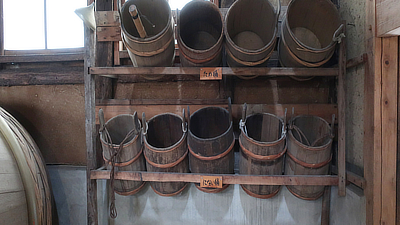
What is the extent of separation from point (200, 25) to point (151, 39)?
0.64m

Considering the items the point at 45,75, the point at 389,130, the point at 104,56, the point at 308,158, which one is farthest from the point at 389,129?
the point at 45,75

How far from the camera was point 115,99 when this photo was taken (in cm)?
218

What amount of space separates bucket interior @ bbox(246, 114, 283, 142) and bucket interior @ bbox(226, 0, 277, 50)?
62 cm

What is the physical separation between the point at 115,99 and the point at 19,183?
1.02m

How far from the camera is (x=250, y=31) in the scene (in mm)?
2010

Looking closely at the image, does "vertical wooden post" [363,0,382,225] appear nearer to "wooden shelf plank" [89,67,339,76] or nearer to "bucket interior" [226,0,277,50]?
"wooden shelf plank" [89,67,339,76]

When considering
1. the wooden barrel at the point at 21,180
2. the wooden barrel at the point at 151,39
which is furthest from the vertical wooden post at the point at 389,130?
the wooden barrel at the point at 21,180

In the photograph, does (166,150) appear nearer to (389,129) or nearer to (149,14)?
(149,14)

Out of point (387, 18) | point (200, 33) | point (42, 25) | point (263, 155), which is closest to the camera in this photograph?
point (387, 18)

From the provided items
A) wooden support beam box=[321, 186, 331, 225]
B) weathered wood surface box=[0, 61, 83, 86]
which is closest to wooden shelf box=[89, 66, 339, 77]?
wooden support beam box=[321, 186, 331, 225]

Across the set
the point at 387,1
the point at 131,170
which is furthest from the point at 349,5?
the point at 131,170

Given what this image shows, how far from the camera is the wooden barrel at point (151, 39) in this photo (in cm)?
152

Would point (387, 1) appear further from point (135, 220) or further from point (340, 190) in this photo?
point (135, 220)

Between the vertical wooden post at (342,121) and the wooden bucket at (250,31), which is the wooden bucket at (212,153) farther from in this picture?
the vertical wooden post at (342,121)
